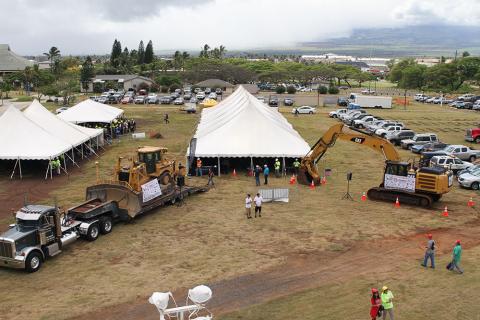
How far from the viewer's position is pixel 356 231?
19.5 meters

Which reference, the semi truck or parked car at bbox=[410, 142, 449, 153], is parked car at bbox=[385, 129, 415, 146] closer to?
parked car at bbox=[410, 142, 449, 153]

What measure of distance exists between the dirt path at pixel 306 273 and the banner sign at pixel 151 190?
277 inches

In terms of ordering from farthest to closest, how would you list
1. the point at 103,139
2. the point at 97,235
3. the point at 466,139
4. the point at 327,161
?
the point at 466,139
the point at 103,139
the point at 327,161
the point at 97,235

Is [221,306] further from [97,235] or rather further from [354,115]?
[354,115]

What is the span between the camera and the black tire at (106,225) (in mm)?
18719

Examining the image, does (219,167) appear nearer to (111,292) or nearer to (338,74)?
(111,292)

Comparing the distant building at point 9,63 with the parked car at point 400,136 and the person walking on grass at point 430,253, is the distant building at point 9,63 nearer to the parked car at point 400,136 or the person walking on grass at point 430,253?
the parked car at point 400,136

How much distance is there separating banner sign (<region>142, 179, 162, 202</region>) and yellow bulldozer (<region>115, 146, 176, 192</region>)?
27 centimetres

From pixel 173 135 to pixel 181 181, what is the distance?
19.5 metres

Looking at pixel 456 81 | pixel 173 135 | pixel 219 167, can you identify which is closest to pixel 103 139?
pixel 173 135

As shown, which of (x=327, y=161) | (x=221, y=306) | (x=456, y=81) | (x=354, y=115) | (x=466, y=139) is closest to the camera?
(x=221, y=306)

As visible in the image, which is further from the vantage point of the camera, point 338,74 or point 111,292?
point 338,74

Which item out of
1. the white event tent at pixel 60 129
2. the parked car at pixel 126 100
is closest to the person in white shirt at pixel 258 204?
the white event tent at pixel 60 129

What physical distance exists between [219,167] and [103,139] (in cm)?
1405
